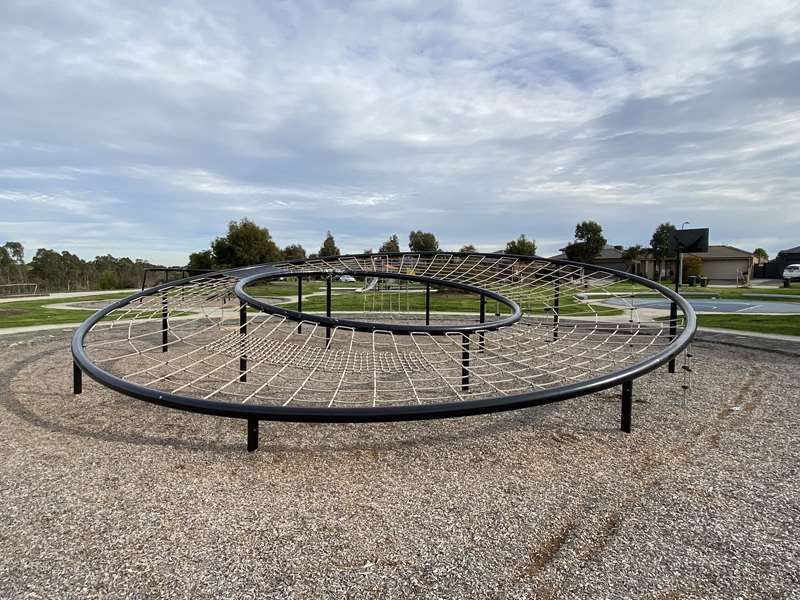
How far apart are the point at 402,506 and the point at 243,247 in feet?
107

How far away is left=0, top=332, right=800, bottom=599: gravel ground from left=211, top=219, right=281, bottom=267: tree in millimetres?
29126

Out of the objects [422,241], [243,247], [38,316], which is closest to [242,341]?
[38,316]

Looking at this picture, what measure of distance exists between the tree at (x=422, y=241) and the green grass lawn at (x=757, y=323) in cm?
3338

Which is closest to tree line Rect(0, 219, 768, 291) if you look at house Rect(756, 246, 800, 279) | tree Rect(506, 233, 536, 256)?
tree Rect(506, 233, 536, 256)

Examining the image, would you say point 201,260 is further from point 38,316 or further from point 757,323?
point 757,323

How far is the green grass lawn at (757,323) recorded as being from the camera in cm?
1190

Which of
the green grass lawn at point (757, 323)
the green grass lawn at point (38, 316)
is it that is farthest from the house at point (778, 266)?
the green grass lawn at point (38, 316)

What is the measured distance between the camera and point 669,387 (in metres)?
6.75

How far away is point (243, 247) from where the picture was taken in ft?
110

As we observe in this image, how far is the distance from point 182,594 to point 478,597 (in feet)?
5.03

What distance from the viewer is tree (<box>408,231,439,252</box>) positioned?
47.1 meters

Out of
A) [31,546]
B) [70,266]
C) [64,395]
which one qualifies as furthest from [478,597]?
[70,266]

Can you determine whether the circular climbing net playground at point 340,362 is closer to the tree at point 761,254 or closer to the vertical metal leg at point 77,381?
the vertical metal leg at point 77,381

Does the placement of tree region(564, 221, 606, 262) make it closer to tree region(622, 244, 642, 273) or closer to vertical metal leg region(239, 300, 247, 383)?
tree region(622, 244, 642, 273)
